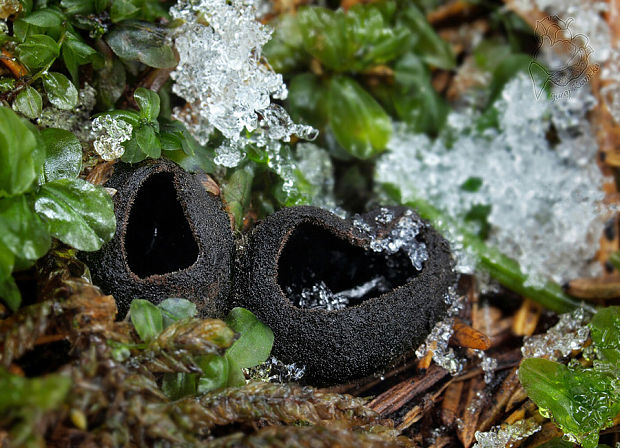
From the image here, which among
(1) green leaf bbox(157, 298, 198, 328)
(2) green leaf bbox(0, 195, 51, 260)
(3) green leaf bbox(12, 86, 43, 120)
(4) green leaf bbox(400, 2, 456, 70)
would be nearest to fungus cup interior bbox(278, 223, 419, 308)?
(1) green leaf bbox(157, 298, 198, 328)

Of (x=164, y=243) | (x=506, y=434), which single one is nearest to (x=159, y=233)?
(x=164, y=243)

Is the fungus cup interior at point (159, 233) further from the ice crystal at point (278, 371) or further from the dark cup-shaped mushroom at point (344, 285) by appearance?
the ice crystal at point (278, 371)

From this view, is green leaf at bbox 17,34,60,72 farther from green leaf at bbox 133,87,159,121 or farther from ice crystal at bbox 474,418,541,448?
ice crystal at bbox 474,418,541,448

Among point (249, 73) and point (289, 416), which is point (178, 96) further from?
point (289, 416)

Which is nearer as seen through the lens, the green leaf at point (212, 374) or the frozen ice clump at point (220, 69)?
the green leaf at point (212, 374)

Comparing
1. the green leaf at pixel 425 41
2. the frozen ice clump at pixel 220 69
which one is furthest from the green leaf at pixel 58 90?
the green leaf at pixel 425 41
